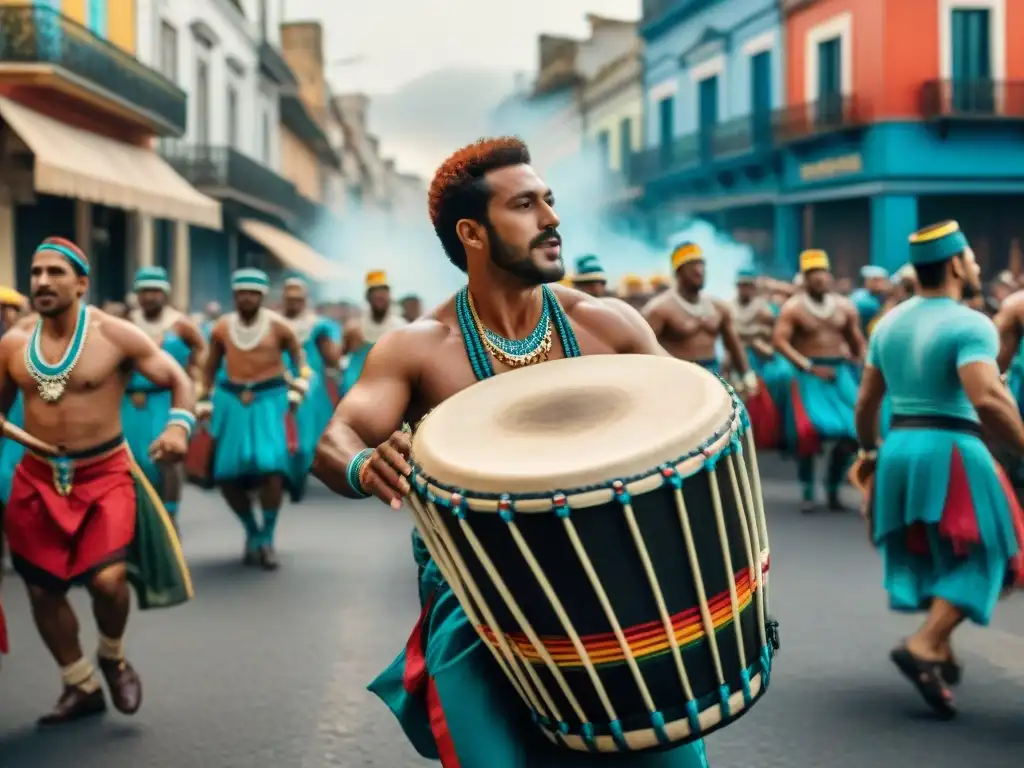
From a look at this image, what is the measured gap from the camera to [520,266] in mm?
3496

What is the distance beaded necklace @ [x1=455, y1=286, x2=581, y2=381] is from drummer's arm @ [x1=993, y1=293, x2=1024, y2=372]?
3.94m

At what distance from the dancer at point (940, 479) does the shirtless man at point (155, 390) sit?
491 centimetres

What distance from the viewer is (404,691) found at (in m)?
3.63

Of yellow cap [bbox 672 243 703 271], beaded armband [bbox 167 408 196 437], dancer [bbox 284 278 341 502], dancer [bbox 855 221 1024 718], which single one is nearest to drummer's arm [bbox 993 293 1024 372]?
dancer [bbox 855 221 1024 718]

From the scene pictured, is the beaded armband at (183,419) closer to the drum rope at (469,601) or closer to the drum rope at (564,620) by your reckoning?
the drum rope at (469,601)

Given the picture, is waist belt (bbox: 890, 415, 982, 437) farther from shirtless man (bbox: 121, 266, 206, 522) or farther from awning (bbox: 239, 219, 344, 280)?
awning (bbox: 239, 219, 344, 280)

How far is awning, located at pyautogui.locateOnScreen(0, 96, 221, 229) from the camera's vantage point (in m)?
19.5

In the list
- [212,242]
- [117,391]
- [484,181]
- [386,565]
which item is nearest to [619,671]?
[484,181]

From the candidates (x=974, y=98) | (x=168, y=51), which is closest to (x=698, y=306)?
(x=974, y=98)

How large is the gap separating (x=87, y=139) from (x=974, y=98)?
15558 millimetres

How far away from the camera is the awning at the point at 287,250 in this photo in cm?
3606

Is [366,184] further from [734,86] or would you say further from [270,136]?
[734,86]

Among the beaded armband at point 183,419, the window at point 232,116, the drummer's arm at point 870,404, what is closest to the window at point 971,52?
the window at point 232,116

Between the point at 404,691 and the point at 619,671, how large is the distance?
2.62 feet
